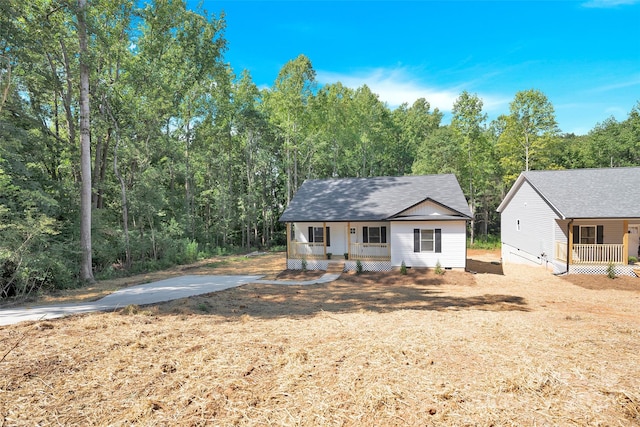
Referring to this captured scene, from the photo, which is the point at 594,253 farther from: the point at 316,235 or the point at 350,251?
the point at 316,235

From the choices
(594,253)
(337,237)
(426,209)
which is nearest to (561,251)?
(594,253)

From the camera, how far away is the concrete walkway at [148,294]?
7844mm

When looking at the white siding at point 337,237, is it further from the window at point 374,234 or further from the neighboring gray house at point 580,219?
the neighboring gray house at point 580,219

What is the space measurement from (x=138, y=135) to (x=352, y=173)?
2336cm

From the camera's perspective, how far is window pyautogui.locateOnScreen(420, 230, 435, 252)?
53.8ft

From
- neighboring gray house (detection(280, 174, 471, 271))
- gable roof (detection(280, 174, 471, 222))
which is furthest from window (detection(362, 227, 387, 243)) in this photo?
gable roof (detection(280, 174, 471, 222))

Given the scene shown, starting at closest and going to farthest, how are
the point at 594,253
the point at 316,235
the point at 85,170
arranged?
the point at 85,170, the point at 594,253, the point at 316,235

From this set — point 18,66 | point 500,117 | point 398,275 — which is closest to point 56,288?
point 18,66

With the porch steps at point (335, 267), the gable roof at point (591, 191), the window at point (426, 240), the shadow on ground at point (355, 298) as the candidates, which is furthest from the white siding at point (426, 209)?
the gable roof at point (591, 191)

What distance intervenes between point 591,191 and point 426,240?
9.12 meters

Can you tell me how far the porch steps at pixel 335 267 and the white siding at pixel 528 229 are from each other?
11.1 meters

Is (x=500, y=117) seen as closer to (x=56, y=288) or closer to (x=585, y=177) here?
(x=585, y=177)

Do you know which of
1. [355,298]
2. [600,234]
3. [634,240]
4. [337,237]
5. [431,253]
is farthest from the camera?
[337,237]

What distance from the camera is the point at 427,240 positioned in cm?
1644
